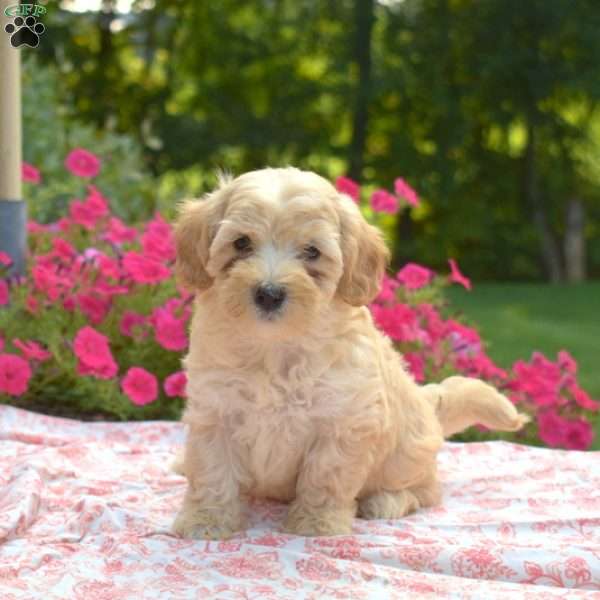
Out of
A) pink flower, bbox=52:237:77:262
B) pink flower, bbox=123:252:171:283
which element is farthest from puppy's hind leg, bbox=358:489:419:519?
pink flower, bbox=52:237:77:262

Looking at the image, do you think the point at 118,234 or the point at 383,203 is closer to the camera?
the point at 118,234

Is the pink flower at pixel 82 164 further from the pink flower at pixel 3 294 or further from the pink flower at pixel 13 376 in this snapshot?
the pink flower at pixel 13 376

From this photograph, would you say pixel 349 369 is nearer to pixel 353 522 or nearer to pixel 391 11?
pixel 353 522

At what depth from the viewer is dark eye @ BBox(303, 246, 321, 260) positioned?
326cm

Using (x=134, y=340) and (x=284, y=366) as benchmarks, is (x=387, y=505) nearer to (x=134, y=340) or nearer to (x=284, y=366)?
(x=284, y=366)

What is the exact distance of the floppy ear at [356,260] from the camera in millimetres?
3389

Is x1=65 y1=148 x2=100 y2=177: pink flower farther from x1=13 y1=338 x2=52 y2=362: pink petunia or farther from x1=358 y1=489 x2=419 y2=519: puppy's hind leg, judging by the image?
x1=358 y1=489 x2=419 y2=519: puppy's hind leg

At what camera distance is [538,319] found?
10023 mm

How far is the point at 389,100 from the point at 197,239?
358 inches

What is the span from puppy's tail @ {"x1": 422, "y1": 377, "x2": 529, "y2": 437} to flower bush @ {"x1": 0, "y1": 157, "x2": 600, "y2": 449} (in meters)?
1.09

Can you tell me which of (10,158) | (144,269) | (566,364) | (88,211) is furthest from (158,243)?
(566,364)

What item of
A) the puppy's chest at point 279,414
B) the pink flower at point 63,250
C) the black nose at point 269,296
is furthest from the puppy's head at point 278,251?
the pink flower at point 63,250

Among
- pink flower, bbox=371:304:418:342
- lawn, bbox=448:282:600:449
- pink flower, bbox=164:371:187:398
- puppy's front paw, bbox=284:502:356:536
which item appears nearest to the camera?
puppy's front paw, bbox=284:502:356:536

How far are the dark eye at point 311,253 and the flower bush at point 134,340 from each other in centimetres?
177
